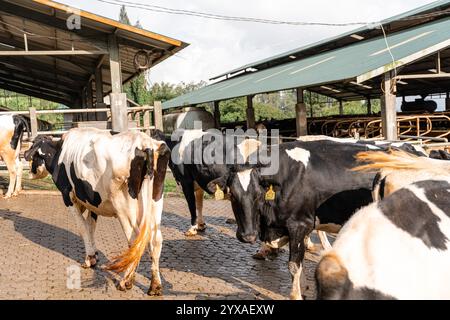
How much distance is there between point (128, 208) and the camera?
5.20m

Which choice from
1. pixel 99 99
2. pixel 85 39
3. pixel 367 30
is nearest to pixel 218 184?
pixel 85 39

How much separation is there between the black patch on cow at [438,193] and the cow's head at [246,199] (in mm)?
2128

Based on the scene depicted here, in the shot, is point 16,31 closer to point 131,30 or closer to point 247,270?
point 131,30

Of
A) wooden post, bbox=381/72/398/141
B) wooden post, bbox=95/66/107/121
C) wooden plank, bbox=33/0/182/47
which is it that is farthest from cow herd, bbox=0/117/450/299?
wooden post, bbox=95/66/107/121

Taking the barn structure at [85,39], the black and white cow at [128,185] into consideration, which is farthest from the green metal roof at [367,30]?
the black and white cow at [128,185]

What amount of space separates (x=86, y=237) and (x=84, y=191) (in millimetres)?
867

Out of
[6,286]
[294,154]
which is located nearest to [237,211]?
[294,154]

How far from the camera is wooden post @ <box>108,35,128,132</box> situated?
11.2m

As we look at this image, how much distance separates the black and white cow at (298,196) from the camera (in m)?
4.84

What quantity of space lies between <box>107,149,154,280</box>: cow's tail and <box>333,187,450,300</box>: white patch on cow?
9.33ft

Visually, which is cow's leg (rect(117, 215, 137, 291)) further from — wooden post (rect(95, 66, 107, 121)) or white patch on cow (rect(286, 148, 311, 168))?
wooden post (rect(95, 66, 107, 121))

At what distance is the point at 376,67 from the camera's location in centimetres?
930

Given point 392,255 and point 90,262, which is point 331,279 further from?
point 90,262

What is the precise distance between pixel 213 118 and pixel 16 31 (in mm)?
10111
